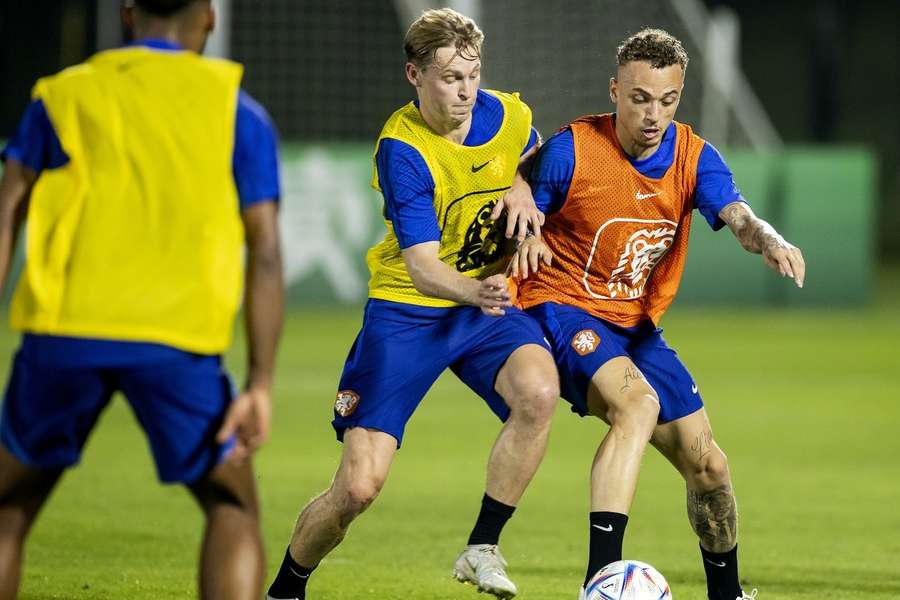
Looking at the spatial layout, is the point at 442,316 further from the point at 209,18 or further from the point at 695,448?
the point at 209,18

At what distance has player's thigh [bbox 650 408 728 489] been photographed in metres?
6.03

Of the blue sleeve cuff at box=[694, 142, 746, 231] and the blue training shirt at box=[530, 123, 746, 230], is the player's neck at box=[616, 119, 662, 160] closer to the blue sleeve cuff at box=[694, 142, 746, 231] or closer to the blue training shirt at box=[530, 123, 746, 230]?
the blue training shirt at box=[530, 123, 746, 230]

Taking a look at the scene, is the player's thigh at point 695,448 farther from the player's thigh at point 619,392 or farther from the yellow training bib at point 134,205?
Answer: the yellow training bib at point 134,205

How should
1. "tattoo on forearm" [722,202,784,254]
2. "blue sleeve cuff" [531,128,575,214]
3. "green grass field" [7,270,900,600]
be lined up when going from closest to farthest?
"tattoo on forearm" [722,202,784,254] < "blue sleeve cuff" [531,128,575,214] < "green grass field" [7,270,900,600]

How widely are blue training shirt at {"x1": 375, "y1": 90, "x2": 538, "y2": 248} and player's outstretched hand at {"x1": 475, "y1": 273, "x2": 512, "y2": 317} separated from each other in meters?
0.47

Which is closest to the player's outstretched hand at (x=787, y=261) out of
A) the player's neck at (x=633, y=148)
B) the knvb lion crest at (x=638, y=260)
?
the knvb lion crest at (x=638, y=260)

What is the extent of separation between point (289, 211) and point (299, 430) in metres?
8.02

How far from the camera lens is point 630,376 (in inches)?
233

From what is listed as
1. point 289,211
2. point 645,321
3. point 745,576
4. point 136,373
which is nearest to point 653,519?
point 745,576

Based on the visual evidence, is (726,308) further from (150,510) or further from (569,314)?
(569,314)

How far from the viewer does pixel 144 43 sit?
4297 millimetres

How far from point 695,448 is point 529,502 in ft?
11.4

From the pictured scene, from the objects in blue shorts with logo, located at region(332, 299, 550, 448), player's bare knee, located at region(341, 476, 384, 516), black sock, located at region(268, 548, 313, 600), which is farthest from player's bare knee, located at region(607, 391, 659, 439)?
black sock, located at region(268, 548, 313, 600)

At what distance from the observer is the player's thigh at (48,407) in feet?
13.7
